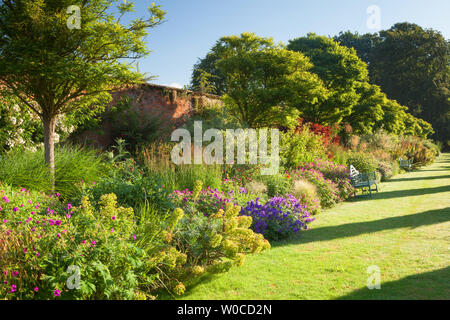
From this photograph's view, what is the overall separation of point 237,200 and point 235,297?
2.66m

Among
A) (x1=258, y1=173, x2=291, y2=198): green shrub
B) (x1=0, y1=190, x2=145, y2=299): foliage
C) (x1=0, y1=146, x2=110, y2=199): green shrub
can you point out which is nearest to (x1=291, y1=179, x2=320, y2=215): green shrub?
(x1=258, y1=173, x2=291, y2=198): green shrub

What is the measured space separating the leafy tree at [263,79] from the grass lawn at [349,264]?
21.5 feet

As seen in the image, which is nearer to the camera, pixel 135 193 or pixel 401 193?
pixel 135 193

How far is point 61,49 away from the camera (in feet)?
17.7

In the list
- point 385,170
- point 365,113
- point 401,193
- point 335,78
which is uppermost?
point 335,78

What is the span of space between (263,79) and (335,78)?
689 centimetres

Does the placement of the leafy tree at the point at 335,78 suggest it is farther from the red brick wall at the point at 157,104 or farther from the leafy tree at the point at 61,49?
the leafy tree at the point at 61,49

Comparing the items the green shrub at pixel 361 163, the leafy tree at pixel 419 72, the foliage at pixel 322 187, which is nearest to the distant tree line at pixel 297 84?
the green shrub at pixel 361 163

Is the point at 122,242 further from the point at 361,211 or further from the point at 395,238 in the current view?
the point at 361,211

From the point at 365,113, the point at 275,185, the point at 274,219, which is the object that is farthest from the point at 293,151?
the point at 365,113

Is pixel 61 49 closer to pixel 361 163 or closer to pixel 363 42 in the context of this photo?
pixel 361 163

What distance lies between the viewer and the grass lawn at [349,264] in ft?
11.1

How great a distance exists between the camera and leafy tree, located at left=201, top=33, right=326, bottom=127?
1247 centimetres
